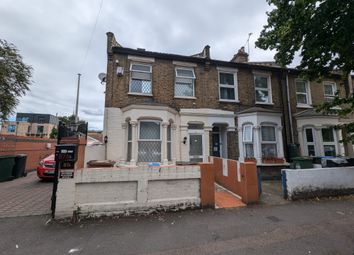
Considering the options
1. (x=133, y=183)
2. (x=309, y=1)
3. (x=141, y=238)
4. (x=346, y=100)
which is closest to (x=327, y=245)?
(x=141, y=238)

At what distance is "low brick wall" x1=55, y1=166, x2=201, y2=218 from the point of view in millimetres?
4403

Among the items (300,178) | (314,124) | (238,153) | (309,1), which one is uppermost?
(309,1)

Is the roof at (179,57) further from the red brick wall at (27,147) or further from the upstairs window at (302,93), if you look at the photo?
the red brick wall at (27,147)

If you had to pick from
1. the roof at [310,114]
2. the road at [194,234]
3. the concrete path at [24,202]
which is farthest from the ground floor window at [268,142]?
the concrete path at [24,202]

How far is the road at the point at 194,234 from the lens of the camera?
319cm

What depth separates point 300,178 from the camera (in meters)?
5.98

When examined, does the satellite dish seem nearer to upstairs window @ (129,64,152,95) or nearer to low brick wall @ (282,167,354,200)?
upstairs window @ (129,64,152,95)

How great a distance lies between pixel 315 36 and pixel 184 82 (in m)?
5.94

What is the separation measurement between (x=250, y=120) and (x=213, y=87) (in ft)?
9.12

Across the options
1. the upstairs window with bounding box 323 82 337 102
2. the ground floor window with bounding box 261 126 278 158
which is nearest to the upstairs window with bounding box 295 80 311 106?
the upstairs window with bounding box 323 82 337 102

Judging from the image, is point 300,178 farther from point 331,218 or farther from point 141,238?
point 141,238

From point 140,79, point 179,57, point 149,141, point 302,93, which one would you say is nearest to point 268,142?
point 302,93

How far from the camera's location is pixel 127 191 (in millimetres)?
4723

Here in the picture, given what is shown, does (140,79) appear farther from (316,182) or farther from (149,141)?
(316,182)
